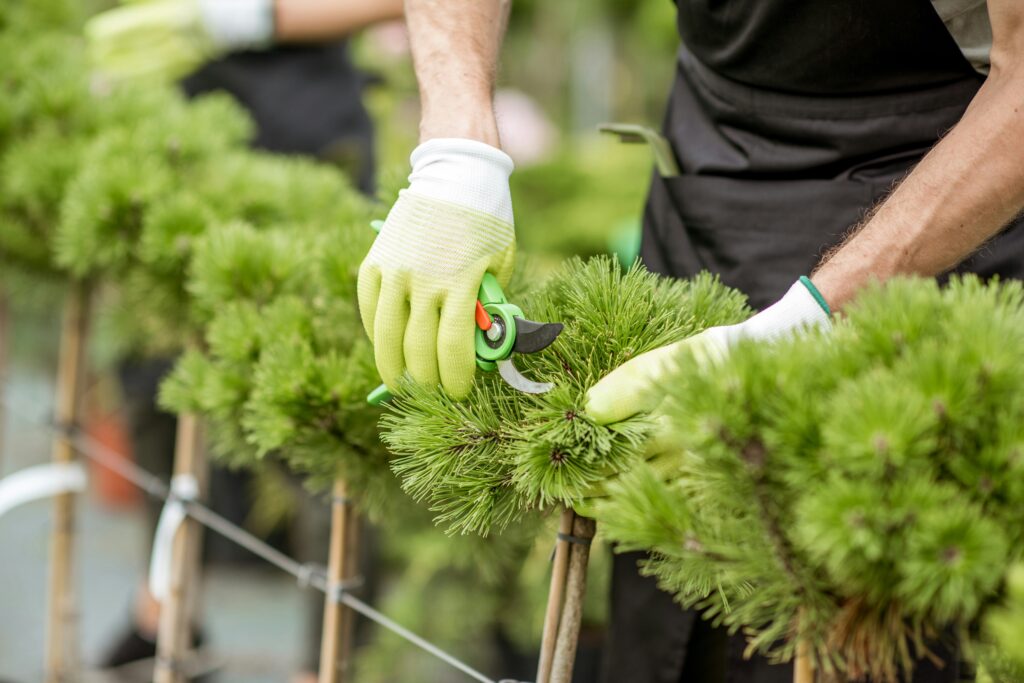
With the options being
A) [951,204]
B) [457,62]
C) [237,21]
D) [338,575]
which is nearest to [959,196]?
[951,204]

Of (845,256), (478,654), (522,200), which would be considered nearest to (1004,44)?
(845,256)

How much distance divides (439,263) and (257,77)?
166 centimetres

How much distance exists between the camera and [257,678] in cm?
281

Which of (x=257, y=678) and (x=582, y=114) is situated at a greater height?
(x=582, y=114)

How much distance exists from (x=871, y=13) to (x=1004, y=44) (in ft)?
0.76

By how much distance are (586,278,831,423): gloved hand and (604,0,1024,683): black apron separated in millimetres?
306

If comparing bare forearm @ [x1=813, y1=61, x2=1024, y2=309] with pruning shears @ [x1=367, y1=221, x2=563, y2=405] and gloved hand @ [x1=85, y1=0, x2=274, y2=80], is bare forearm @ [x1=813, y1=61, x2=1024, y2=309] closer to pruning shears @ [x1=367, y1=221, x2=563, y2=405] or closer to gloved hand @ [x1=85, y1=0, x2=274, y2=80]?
pruning shears @ [x1=367, y1=221, x2=563, y2=405]

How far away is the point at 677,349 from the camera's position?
748mm

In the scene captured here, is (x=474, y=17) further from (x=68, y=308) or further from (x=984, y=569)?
(x=68, y=308)

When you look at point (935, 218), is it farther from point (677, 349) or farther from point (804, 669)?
point (804, 669)

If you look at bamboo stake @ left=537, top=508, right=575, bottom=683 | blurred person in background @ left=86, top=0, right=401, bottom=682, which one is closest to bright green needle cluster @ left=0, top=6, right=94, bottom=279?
blurred person in background @ left=86, top=0, right=401, bottom=682

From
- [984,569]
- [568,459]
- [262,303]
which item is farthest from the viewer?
[262,303]

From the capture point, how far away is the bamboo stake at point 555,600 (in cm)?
88

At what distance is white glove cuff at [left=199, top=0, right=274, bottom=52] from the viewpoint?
1.90m
